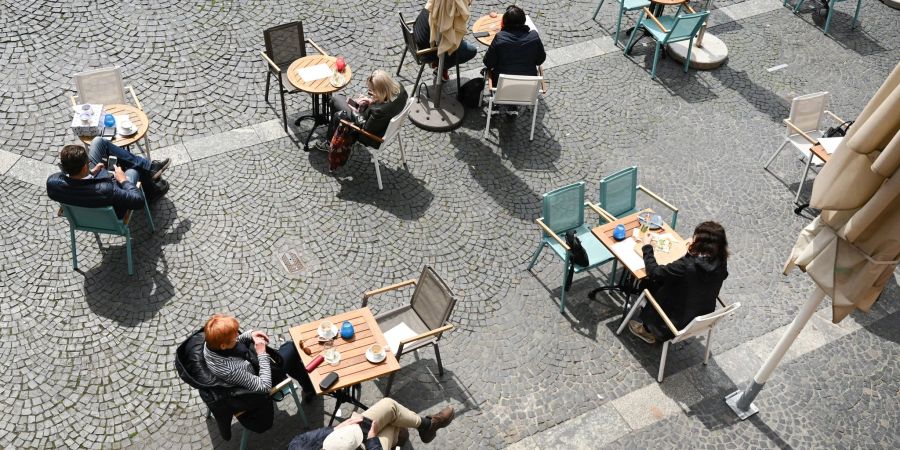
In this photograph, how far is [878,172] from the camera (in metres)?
5.34

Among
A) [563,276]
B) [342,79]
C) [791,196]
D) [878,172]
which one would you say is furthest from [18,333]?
[791,196]

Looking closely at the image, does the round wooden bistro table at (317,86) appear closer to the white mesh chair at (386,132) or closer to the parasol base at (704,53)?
the white mesh chair at (386,132)

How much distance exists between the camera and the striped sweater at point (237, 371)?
687cm

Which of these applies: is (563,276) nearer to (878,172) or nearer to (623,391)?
(623,391)

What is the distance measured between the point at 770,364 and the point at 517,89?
477 cm

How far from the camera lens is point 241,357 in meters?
7.12

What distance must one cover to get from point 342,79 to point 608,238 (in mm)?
4022

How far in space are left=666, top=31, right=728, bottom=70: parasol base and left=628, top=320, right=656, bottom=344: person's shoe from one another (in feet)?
18.4

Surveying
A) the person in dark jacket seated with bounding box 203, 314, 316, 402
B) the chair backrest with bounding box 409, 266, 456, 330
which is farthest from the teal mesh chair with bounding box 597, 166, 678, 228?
the person in dark jacket seated with bounding box 203, 314, 316, 402

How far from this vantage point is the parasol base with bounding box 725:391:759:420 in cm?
819

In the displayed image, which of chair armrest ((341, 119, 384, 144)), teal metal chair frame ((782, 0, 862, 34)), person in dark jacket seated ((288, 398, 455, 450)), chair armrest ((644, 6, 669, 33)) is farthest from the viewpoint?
teal metal chair frame ((782, 0, 862, 34))

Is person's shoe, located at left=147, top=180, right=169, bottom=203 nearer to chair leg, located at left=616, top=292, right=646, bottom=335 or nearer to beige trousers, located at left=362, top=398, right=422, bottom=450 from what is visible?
beige trousers, located at left=362, top=398, right=422, bottom=450

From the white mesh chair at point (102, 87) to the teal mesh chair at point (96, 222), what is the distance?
4.91 feet

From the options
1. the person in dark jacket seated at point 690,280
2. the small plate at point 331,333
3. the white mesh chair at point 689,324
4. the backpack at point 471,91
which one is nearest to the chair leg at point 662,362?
the white mesh chair at point 689,324
